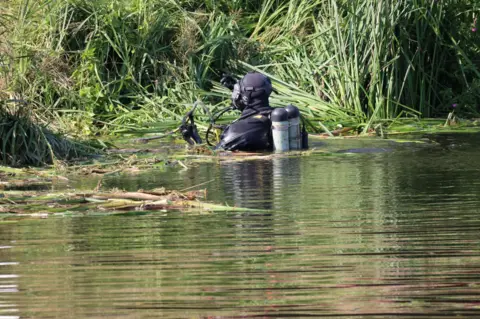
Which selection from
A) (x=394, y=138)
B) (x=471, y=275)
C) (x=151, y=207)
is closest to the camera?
(x=471, y=275)

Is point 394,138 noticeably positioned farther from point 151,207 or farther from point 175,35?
point 151,207

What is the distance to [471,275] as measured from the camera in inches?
219

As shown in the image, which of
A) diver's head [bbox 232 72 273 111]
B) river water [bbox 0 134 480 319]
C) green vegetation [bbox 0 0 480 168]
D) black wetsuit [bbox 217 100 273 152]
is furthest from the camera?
green vegetation [bbox 0 0 480 168]

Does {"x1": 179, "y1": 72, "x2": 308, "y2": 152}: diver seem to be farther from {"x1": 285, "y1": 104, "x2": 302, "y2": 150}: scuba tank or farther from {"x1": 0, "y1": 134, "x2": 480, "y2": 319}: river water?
{"x1": 0, "y1": 134, "x2": 480, "y2": 319}: river water

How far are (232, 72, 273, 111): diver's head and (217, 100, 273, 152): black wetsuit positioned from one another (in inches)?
1.6

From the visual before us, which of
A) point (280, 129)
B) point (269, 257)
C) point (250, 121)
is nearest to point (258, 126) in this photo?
point (250, 121)

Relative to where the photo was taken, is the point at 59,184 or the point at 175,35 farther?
the point at 175,35

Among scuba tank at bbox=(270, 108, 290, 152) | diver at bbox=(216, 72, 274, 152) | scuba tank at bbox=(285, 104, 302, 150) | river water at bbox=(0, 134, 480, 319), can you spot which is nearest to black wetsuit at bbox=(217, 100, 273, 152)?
diver at bbox=(216, 72, 274, 152)

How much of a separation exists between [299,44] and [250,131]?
14.5ft

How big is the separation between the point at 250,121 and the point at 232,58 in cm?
484

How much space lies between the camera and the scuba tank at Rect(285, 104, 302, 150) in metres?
13.4

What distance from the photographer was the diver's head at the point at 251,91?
1362 cm

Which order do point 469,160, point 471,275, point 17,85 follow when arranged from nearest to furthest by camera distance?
point 471,275 → point 469,160 → point 17,85

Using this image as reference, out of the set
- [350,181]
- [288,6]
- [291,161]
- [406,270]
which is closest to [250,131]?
[291,161]
